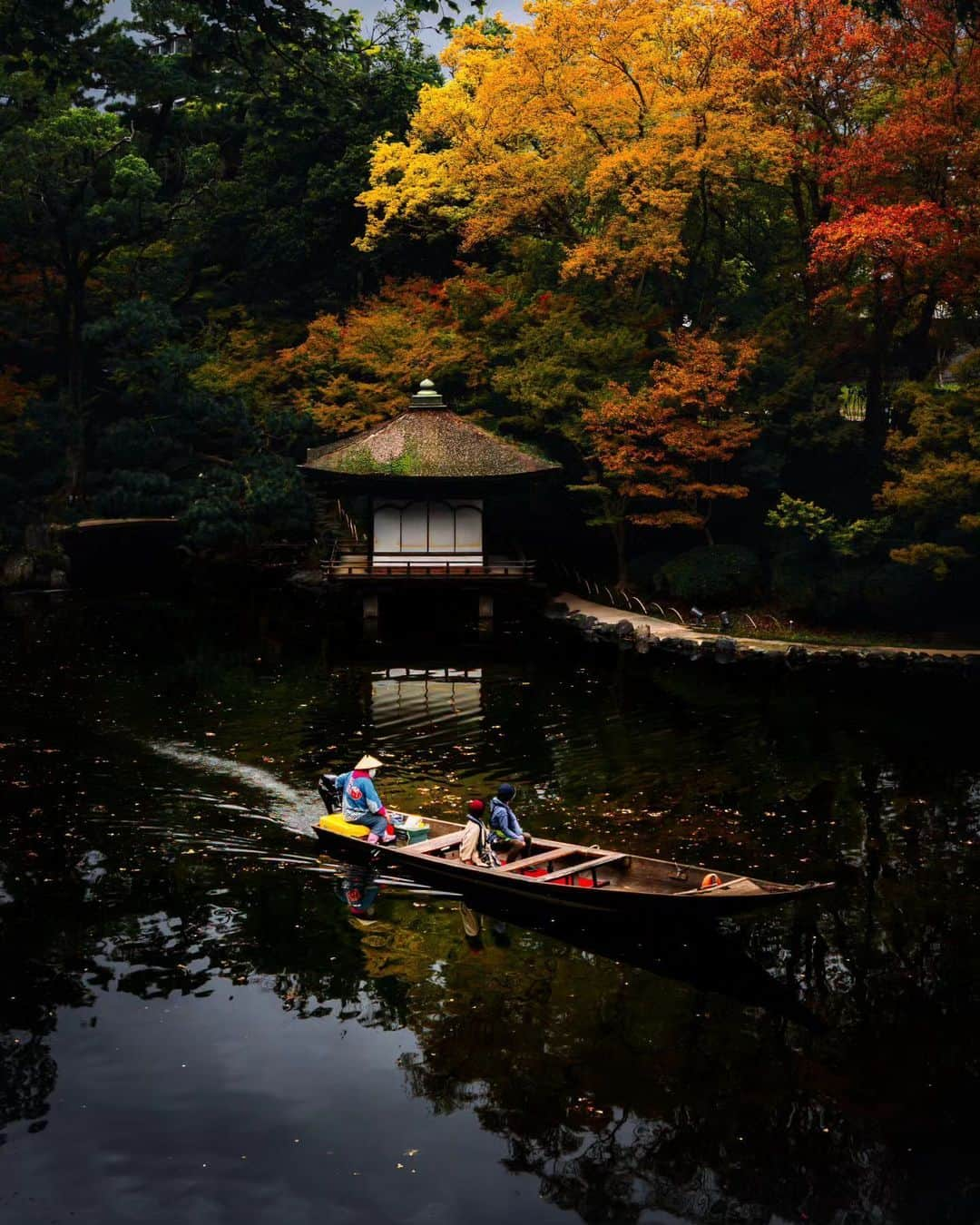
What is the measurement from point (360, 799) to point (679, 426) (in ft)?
80.4

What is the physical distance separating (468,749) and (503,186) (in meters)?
23.5

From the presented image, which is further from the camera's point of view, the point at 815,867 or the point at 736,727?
the point at 736,727

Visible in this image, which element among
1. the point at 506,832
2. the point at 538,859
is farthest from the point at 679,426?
the point at 538,859

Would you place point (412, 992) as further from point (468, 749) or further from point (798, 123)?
point (798, 123)

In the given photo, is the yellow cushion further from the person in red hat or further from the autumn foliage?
the autumn foliage

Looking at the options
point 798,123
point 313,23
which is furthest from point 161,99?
point 313,23

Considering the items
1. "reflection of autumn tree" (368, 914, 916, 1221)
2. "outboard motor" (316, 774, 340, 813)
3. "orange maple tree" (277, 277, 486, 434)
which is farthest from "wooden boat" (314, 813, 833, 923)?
"orange maple tree" (277, 277, 486, 434)

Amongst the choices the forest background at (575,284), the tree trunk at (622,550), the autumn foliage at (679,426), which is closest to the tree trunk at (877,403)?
the forest background at (575,284)

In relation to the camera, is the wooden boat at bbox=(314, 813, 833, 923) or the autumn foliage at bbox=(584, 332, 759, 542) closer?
the wooden boat at bbox=(314, 813, 833, 923)

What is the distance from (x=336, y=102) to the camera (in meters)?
56.3

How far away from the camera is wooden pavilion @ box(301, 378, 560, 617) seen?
4212cm

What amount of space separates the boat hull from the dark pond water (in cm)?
41

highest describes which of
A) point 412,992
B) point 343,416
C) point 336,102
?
point 336,102

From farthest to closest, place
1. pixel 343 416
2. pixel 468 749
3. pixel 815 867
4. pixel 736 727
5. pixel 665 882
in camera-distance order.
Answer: pixel 343 416
pixel 736 727
pixel 468 749
pixel 815 867
pixel 665 882
